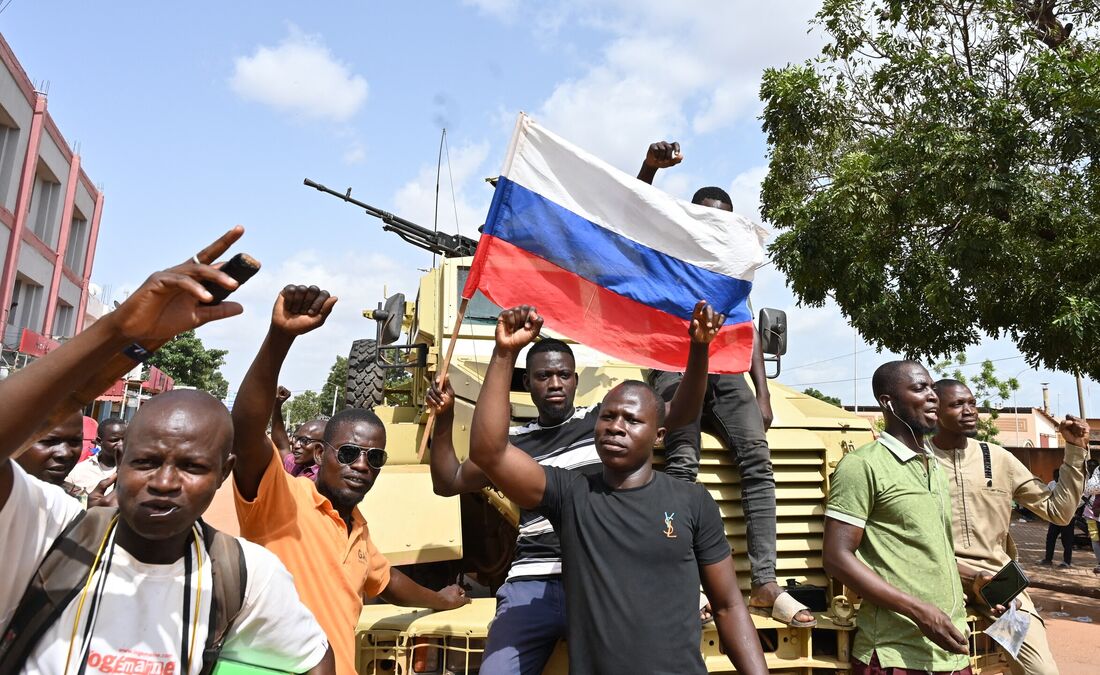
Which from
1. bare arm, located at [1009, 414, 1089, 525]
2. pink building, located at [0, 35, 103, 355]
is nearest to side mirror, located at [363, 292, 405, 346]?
bare arm, located at [1009, 414, 1089, 525]

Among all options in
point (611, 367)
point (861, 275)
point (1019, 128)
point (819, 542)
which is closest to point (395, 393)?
point (611, 367)

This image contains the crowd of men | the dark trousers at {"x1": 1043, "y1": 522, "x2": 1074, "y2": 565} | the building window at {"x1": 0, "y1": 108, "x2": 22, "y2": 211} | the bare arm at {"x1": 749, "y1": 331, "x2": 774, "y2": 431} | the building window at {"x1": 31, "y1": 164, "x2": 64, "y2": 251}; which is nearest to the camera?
the crowd of men

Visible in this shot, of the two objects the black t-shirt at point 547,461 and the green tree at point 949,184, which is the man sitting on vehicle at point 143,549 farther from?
the green tree at point 949,184

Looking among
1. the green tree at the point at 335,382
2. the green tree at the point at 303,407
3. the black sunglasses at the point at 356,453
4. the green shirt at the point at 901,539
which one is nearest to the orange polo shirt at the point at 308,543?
the black sunglasses at the point at 356,453

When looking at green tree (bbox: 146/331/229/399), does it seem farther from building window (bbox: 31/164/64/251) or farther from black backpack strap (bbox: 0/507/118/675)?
black backpack strap (bbox: 0/507/118/675)

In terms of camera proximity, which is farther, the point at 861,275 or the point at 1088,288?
the point at 861,275

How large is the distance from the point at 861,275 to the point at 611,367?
16.8 feet

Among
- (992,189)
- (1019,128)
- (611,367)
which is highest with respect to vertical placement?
(1019,128)

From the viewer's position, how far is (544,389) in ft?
10.5

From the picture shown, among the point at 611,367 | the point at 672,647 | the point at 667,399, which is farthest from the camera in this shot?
the point at 611,367

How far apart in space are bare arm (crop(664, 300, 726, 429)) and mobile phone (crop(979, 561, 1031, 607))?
1.35 m

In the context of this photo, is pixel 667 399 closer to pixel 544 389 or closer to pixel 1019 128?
pixel 544 389

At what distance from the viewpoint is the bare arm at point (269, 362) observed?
200 cm

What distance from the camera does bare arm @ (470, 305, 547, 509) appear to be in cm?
237
